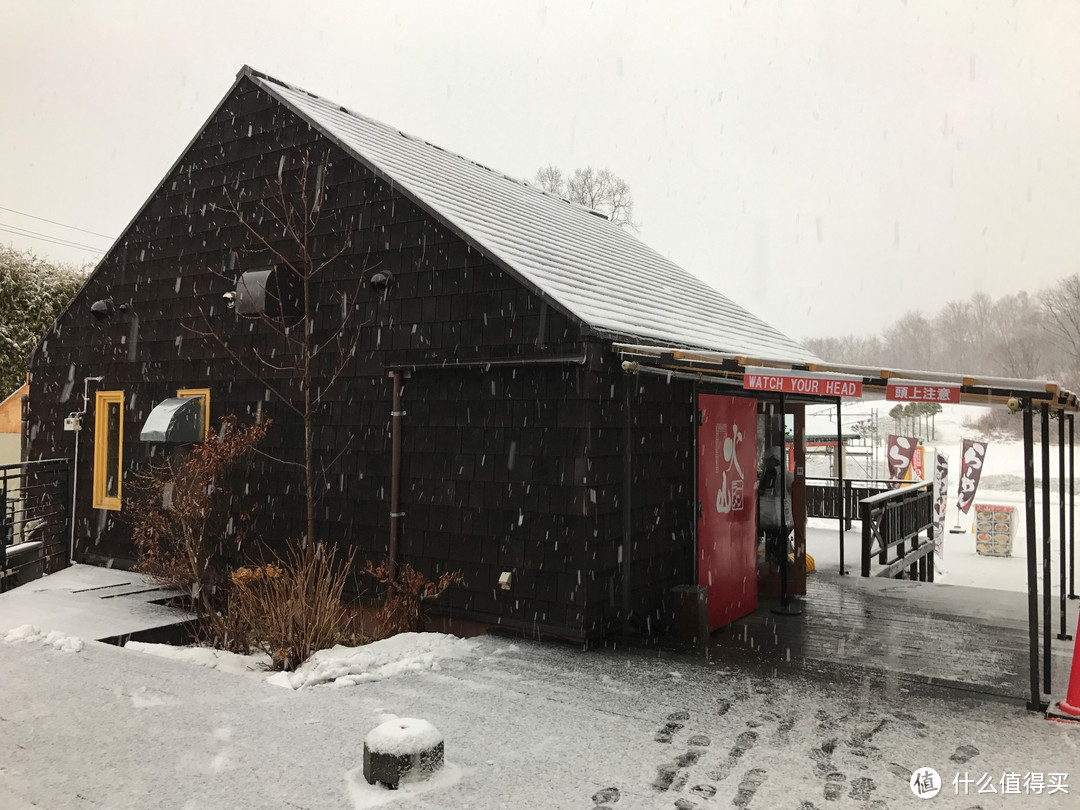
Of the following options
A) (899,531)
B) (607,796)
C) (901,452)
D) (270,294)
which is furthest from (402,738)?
(901,452)

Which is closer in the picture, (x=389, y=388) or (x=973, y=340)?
(x=389, y=388)

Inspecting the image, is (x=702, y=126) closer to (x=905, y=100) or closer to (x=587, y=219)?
(x=905, y=100)

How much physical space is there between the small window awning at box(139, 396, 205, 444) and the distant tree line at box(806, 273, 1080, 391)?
5188cm

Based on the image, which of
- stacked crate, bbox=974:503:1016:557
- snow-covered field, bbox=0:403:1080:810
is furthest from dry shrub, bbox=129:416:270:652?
stacked crate, bbox=974:503:1016:557

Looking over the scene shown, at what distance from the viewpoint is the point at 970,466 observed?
19562mm

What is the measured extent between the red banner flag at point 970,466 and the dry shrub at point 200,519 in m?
16.9

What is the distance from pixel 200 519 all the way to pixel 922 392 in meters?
7.96

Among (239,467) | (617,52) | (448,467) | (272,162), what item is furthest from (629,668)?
(617,52)

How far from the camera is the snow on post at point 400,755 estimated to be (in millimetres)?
4203

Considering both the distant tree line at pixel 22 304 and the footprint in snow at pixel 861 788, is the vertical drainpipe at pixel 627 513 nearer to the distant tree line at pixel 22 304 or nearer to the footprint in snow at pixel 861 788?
the footprint in snow at pixel 861 788

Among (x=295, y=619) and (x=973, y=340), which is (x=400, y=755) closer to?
(x=295, y=619)

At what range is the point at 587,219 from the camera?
13938 mm

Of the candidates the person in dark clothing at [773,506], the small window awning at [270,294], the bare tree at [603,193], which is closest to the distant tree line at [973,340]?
the bare tree at [603,193]

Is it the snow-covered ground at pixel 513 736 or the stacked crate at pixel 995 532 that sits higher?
the snow-covered ground at pixel 513 736
